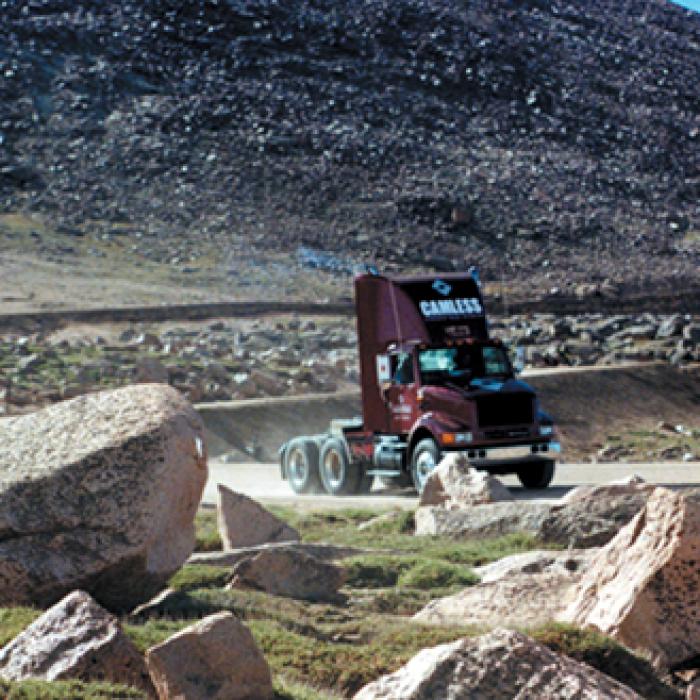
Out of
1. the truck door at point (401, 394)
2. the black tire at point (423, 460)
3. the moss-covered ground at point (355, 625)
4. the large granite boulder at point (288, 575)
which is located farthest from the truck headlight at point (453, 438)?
the large granite boulder at point (288, 575)

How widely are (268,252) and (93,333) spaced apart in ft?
88.2

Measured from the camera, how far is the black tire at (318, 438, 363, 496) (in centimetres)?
2473

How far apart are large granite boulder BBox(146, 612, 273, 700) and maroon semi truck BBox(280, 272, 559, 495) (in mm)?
13932

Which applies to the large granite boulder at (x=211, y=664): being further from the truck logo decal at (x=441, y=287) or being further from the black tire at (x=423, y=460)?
the truck logo decal at (x=441, y=287)

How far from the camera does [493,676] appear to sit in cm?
673

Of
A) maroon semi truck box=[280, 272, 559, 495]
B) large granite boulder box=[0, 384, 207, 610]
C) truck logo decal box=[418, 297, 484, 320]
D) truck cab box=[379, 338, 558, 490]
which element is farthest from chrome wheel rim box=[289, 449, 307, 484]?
large granite boulder box=[0, 384, 207, 610]

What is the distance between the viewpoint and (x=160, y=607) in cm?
1152

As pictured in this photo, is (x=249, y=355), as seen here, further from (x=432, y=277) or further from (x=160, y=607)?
(x=160, y=607)

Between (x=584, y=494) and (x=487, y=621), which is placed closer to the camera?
(x=487, y=621)

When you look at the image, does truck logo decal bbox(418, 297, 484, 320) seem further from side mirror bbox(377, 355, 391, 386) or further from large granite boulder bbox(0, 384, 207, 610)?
large granite boulder bbox(0, 384, 207, 610)

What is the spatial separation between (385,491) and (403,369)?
2873 millimetres

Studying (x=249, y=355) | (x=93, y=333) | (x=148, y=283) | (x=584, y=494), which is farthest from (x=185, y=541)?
(x=148, y=283)

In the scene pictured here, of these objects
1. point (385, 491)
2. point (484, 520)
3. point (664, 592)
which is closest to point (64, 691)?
point (664, 592)

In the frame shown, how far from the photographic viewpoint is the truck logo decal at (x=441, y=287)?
2402cm
